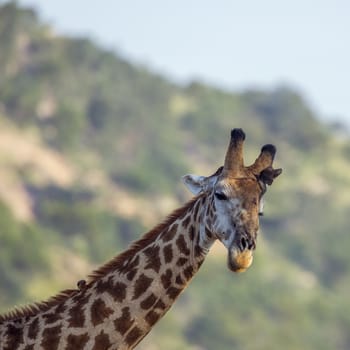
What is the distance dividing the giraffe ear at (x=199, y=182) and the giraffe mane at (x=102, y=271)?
6cm

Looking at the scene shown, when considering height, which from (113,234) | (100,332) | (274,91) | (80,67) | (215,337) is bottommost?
(100,332)

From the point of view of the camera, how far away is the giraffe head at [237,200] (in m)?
9.97

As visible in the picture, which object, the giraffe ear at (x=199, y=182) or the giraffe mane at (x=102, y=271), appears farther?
the giraffe ear at (x=199, y=182)

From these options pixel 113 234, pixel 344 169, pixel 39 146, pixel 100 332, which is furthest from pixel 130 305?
pixel 344 169

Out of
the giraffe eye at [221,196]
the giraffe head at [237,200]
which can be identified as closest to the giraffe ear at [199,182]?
the giraffe head at [237,200]

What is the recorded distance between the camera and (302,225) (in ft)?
257

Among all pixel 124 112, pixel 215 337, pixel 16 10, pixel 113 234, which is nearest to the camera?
pixel 215 337

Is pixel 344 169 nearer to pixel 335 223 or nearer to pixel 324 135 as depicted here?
pixel 324 135

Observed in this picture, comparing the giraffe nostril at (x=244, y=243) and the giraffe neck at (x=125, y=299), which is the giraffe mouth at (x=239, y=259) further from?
the giraffe neck at (x=125, y=299)

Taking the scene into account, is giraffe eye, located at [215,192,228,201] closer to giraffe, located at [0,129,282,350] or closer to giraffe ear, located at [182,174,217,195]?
giraffe, located at [0,129,282,350]

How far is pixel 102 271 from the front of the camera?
35.0 ft

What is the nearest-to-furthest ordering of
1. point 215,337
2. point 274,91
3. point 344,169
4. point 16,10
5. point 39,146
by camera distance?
point 215,337
point 39,146
point 16,10
point 344,169
point 274,91

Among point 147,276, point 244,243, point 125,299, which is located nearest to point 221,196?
point 244,243

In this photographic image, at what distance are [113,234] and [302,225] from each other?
16.7 metres
